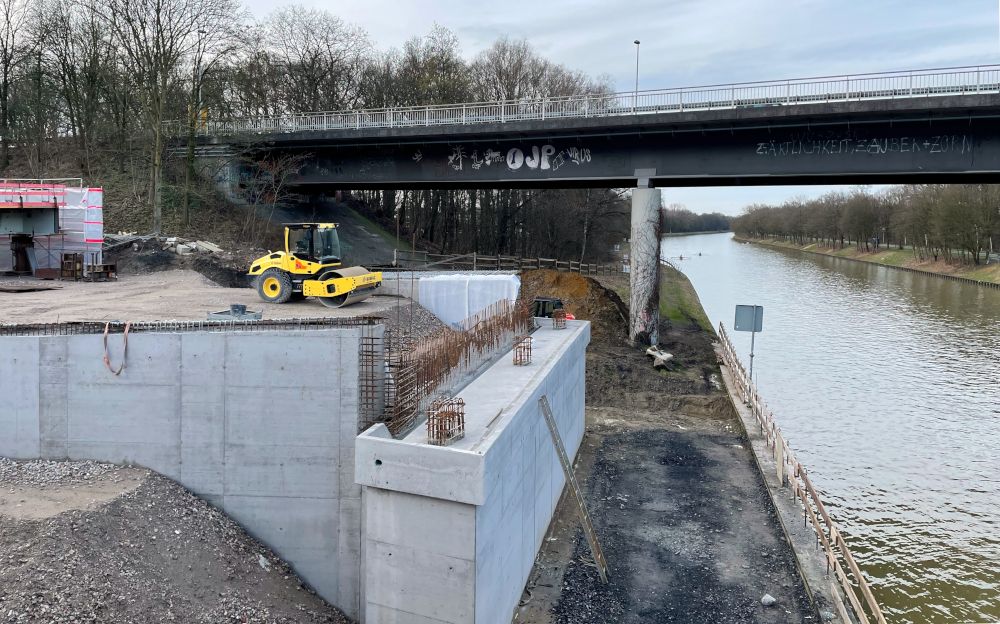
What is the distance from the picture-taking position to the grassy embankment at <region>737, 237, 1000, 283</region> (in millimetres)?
64375

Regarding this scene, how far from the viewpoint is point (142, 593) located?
9680mm

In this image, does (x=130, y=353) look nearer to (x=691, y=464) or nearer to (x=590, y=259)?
(x=691, y=464)

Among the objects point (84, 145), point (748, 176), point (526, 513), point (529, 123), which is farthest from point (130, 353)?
point (84, 145)

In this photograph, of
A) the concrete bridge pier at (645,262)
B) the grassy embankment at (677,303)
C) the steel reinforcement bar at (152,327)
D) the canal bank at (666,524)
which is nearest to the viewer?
the canal bank at (666,524)

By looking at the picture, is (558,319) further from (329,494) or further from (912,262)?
(912,262)

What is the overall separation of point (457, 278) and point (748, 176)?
11542 millimetres

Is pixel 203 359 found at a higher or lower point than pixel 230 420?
higher

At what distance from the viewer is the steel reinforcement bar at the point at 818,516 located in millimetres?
10805

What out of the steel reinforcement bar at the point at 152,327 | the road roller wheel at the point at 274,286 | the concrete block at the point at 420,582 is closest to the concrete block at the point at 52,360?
the steel reinforcement bar at the point at 152,327

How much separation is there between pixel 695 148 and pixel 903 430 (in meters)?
12.2

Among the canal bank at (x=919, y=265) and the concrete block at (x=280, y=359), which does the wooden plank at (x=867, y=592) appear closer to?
the concrete block at (x=280, y=359)

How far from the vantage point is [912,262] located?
8400 centimetres

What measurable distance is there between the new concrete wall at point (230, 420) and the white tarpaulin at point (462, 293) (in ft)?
41.3

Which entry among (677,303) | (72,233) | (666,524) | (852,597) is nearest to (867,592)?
(852,597)
